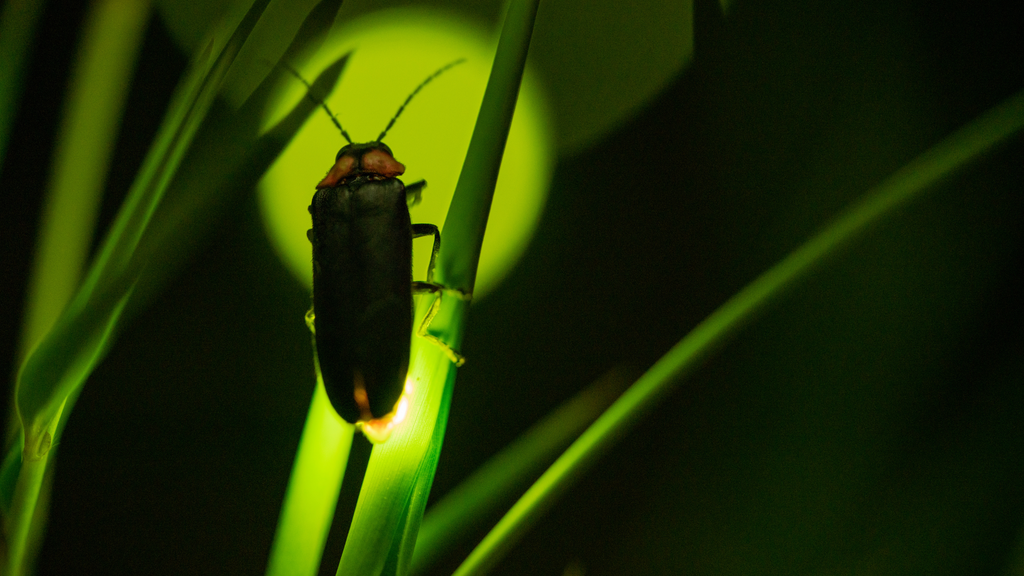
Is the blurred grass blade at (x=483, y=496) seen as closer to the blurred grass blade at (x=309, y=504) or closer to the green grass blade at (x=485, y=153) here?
the blurred grass blade at (x=309, y=504)

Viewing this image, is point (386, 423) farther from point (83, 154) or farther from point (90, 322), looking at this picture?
point (83, 154)

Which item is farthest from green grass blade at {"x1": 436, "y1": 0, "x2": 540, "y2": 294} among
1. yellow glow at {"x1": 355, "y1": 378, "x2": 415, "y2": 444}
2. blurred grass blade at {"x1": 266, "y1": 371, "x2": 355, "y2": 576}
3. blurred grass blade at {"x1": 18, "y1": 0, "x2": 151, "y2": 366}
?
blurred grass blade at {"x1": 18, "y1": 0, "x2": 151, "y2": 366}

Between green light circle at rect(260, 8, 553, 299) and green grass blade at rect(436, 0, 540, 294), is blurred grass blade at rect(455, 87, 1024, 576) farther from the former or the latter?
green light circle at rect(260, 8, 553, 299)

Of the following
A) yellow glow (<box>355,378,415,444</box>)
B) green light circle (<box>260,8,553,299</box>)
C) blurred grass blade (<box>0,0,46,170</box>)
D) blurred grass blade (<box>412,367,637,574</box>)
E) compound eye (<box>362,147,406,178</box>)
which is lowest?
blurred grass blade (<box>412,367,637,574</box>)

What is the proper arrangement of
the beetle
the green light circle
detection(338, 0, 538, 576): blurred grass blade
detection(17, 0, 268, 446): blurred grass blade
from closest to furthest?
detection(17, 0, 268, 446): blurred grass blade
detection(338, 0, 538, 576): blurred grass blade
the beetle
the green light circle

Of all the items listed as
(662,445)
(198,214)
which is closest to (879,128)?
(662,445)

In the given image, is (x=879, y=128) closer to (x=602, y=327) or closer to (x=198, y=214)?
(x=602, y=327)
